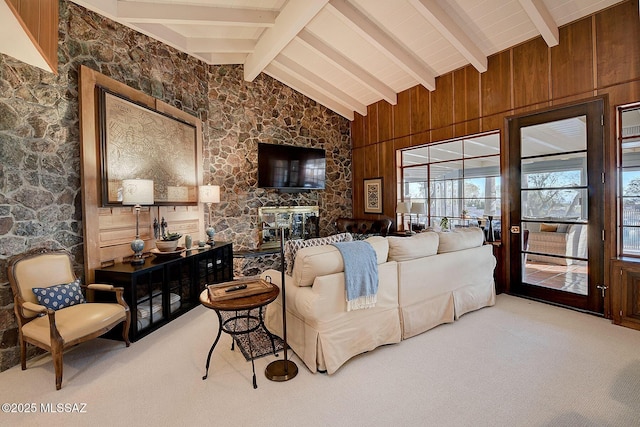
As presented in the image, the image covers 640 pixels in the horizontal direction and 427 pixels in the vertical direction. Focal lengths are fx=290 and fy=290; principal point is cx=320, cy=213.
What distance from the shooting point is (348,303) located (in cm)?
242

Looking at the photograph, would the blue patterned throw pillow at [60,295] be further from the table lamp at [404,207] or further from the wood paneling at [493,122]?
the wood paneling at [493,122]

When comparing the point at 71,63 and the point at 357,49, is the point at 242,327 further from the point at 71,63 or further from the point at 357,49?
the point at 357,49

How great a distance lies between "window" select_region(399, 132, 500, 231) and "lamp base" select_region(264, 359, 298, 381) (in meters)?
3.90

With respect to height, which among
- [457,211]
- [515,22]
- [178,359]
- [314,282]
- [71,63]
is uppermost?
[515,22]

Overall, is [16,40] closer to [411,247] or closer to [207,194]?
[411,247]

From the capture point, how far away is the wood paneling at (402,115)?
5.71 meters

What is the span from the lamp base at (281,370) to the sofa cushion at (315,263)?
0.66 m

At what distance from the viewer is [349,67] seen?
17.0 feet

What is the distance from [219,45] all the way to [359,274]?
4.41 metres

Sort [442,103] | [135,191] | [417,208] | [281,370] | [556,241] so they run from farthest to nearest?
[417,208]
[442,103]
[556,241]
[135,191]
[281,370]

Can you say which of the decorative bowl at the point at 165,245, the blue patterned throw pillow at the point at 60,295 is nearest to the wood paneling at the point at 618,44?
the decorative bowl at the point at 165,245

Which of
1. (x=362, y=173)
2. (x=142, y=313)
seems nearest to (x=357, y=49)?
(x=362, y=173)

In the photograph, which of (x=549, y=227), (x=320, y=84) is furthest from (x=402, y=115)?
(x=549, y=227)

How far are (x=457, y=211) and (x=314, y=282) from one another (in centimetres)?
405
